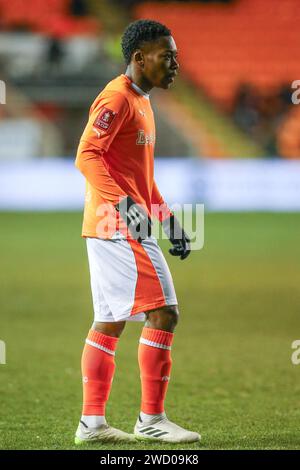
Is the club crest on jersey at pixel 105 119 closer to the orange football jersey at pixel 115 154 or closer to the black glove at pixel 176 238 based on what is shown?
the orange football jersey at pixel 115 154

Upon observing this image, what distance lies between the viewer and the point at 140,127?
4848mm

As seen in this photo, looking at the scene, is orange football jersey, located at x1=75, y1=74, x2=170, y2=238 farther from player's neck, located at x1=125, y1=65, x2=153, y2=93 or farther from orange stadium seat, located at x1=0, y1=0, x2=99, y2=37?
orange stadium seat, located at x1=0, y1=0, x2=99, y2=37

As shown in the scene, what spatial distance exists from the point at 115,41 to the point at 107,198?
74.4 feet

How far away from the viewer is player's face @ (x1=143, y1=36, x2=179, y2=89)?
15.9 ft

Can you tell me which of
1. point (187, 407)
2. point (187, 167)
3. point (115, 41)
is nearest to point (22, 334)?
point (187, 407)

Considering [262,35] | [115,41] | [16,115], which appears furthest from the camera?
[262,35]

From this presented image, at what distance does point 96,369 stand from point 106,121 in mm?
1275

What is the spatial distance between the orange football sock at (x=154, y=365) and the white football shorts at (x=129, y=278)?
13cm

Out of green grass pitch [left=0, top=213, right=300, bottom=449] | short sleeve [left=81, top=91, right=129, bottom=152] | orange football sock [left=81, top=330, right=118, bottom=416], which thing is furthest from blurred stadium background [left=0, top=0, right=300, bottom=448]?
short sleeve [left=81, top=91, right=129, bottom=152]

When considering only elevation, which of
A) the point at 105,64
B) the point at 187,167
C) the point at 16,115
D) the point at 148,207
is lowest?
the point at 148,207

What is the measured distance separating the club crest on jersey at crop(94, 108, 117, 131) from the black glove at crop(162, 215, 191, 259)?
778mm

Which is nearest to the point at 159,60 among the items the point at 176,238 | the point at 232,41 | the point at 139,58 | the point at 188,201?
the point at 139,58

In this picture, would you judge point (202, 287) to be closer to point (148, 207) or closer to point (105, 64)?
point (148, 207)

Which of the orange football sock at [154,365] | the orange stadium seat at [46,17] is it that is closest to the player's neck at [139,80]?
the orange football sock at [154,365]
